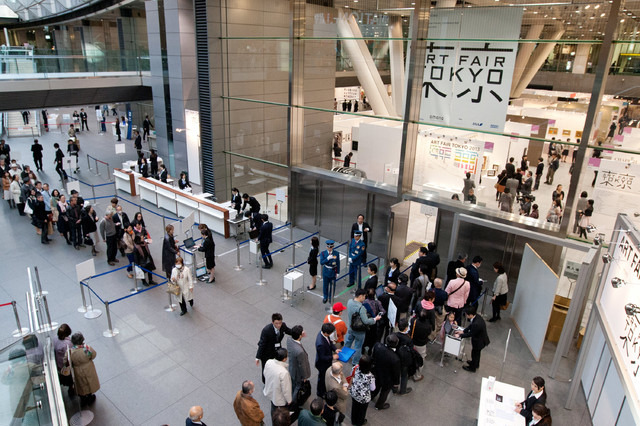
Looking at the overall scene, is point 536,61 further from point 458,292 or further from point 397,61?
point 458,292

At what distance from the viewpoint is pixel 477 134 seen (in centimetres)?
995

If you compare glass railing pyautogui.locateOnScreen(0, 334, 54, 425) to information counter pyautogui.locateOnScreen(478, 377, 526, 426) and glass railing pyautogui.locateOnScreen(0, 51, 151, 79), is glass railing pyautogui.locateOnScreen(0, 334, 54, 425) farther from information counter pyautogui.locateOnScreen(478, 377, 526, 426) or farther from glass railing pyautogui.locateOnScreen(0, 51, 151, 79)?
glass railing pyautogui.locateOnScreen(0, 51, 151, 79)

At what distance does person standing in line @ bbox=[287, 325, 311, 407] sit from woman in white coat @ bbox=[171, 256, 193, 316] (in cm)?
339

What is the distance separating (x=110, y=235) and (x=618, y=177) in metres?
11.2

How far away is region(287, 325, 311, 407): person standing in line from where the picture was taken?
615 centimetres

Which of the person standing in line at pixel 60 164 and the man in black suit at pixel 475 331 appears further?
the person standing in line at pixel 60 164

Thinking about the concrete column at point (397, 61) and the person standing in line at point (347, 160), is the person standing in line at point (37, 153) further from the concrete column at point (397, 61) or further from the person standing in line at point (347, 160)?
the concrete column at point (397, 61)

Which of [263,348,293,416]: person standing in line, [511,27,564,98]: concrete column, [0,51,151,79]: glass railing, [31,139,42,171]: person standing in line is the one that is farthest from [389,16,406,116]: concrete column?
[31,139,42,171]: person standing in line

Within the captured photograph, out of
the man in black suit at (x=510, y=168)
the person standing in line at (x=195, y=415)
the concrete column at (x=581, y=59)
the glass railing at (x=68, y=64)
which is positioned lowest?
the person standing in line at (x=195, y=415)

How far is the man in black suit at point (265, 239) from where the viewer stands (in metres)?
10.9

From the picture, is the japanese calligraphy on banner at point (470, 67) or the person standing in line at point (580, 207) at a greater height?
the japanese calligraphy on banner at point (470, 67)

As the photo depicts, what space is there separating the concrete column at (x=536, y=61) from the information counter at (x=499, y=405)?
591 cm

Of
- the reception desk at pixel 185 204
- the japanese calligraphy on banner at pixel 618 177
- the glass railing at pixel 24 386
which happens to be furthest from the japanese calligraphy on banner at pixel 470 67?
the glass railing at pixel 24 386

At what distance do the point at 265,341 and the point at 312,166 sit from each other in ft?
24.9
